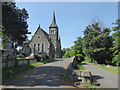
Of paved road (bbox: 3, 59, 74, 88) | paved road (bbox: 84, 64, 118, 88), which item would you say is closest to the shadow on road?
paved road (bbox: 3, 59, 74, 88)

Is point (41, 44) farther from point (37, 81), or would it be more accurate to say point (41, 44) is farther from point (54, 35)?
point (37, 81)

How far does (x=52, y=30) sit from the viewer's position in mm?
51125

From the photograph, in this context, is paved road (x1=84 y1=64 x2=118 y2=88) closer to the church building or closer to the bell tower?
the church building

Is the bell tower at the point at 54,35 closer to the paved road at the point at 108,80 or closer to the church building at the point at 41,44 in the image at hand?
the church building at the point at 41,44

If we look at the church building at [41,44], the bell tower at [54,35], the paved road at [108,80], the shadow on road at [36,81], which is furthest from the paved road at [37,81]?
the bell tower at [54,35]

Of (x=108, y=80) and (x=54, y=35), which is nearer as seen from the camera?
(x=108, y=80)

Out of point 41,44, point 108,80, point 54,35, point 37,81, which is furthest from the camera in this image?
point 54,35

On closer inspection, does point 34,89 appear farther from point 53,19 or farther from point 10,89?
point 53,19

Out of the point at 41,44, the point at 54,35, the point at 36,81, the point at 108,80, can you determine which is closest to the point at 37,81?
the point at 36,81

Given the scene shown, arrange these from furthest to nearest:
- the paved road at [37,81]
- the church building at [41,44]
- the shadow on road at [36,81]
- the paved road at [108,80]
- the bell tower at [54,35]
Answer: the bell tower at [54,35] < the church building at [41,44] < the paved road at [108,80] < the shadow on road at [36,81] < the paved road at [37,81]

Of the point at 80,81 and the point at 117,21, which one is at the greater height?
the point at 117,21

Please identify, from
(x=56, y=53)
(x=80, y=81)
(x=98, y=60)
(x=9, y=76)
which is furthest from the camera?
(x=56, y=53)

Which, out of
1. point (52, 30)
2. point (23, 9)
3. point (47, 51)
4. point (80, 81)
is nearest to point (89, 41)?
point (47, 51)

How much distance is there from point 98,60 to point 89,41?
6.16 meters
